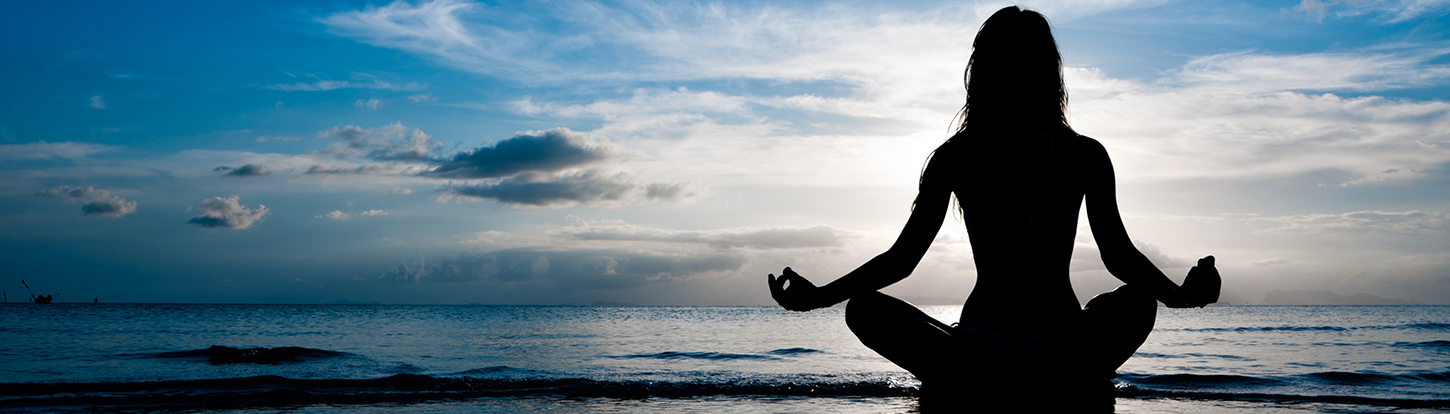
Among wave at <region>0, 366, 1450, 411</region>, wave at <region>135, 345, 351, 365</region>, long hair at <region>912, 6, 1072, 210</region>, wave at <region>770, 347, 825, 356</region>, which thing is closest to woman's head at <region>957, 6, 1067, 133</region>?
long hair at <region>912, 6, 1072, 210</region>

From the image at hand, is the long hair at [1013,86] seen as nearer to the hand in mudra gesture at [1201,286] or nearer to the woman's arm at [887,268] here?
the woman's arm at [887,268]

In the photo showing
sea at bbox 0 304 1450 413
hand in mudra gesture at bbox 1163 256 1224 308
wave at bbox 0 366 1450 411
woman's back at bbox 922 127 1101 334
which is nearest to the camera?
hand in mudra gesture at bbox 1163 256 1224 308

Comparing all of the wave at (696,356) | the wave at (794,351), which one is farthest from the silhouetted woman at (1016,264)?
the wave at (794,351)

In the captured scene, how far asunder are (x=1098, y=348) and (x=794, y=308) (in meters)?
0.72

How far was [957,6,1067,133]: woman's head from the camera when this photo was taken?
2.12m

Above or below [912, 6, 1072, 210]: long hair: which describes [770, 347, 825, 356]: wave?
below

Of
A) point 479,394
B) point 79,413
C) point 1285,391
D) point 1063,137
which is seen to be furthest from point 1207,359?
point 79,413

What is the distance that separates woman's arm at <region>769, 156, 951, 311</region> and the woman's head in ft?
0.84

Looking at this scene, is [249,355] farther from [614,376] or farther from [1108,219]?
[1108,219]

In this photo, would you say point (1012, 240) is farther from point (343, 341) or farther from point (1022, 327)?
point (343, 341)

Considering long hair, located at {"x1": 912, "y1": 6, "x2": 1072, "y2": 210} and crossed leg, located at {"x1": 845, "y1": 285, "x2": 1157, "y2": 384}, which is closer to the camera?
crossed leg, located at {"x1": 845, "y1": 285, "x2": 1157, "y2": 384}

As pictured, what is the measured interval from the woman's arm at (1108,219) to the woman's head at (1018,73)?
0.15 m

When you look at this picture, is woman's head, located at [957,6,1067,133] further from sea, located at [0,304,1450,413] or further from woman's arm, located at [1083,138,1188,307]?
sea, located at [0,304,1450,413]

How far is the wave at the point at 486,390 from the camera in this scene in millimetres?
9930
